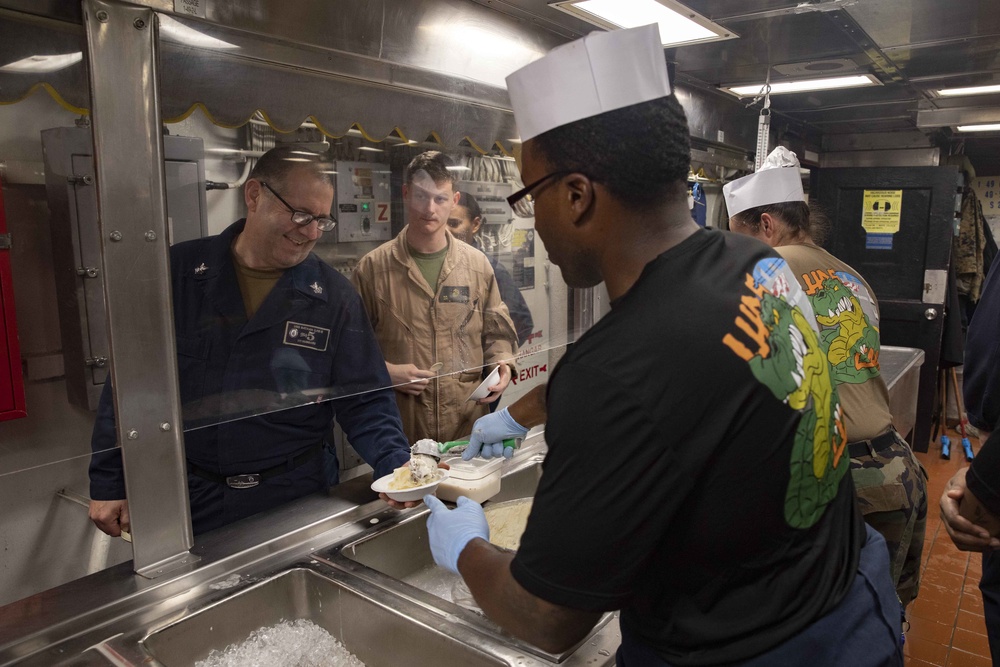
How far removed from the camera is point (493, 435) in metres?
1.83

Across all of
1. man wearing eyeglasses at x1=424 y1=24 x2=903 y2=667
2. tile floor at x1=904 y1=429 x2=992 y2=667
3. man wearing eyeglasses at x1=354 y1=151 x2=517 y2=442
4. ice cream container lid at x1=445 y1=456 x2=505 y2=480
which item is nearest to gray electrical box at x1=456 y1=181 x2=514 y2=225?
man wearing eyeglasses at x1=354 y1=151 x2=517 y2=442

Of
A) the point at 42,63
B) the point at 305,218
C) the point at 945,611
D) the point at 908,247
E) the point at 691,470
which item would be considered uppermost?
the point at 42,63

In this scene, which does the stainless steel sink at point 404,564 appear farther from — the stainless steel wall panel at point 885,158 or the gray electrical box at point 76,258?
the stainless steel wall panel at point 885,158

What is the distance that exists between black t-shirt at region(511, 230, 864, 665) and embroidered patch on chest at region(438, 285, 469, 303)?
125 centimetres

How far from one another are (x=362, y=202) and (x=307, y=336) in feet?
1.21

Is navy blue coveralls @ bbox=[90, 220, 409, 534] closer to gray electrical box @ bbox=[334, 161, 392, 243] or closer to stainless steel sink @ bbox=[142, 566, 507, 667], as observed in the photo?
gray electrical box @ bbox=[334, 161, 392, 243]

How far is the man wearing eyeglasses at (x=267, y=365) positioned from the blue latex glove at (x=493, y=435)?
0.20 metres

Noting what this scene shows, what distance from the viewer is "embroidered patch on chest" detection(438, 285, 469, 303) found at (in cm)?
211

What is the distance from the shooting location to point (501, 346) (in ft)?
7.43

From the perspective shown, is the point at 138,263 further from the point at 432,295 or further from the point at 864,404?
the point at 864,404

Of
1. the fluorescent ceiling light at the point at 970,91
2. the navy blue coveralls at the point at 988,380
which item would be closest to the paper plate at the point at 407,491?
the navy blue coveralls at the point at 988,380

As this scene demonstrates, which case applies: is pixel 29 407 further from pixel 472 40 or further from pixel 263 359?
pixel 472 40

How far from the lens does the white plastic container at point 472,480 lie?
1747 millimetres

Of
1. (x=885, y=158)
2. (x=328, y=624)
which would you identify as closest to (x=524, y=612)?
(x=328, y=624)
